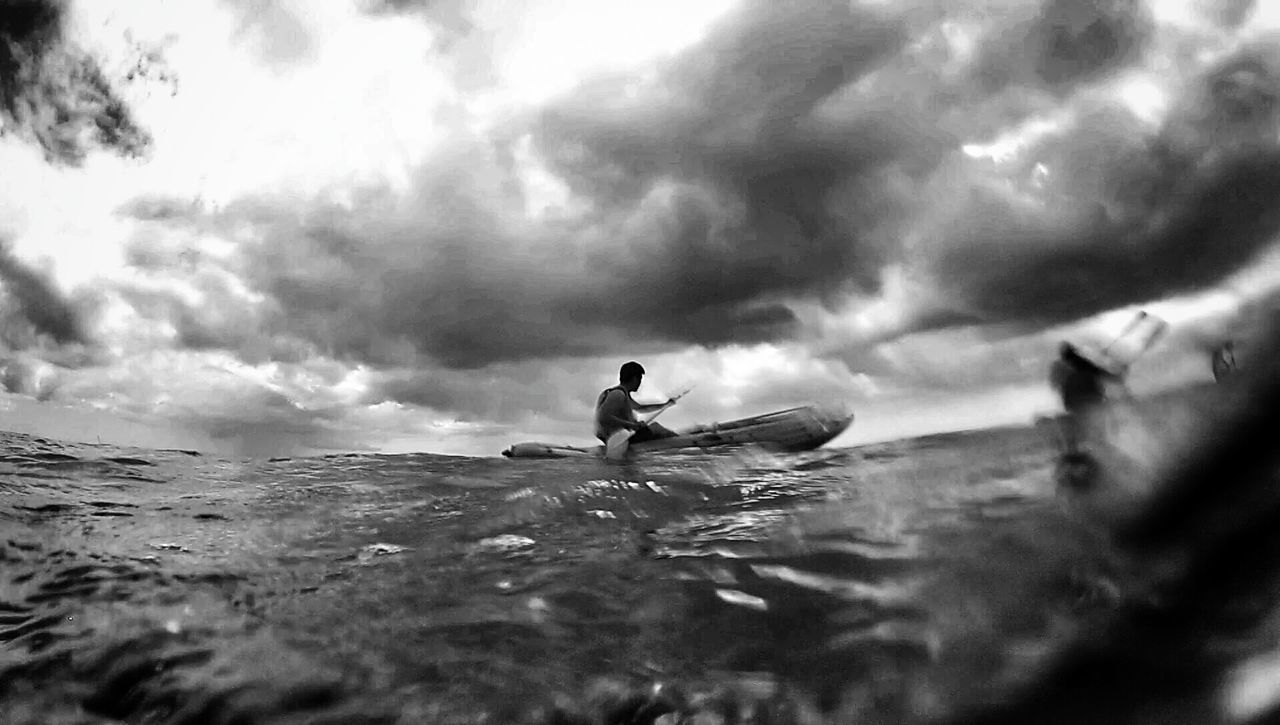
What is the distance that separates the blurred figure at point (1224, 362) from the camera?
95 cm

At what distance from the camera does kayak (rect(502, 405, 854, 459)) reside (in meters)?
11.5

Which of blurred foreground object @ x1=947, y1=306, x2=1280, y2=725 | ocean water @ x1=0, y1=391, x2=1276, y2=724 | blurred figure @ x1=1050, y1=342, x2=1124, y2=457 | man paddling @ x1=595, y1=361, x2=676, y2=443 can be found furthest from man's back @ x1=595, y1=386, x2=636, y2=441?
blurred foreground object @ x1=947, y1=306, x2=1280, y2=725

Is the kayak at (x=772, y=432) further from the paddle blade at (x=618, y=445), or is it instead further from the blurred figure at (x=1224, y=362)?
the blurred figure at (x=1224, y=362)

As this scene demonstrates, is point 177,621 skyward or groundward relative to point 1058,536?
groundward

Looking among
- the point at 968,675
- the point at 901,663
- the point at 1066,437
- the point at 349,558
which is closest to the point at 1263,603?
the point at 968,675

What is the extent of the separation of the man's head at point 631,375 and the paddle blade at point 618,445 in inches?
70.5

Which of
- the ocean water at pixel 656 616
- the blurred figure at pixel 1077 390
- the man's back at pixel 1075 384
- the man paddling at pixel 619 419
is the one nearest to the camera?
the ocean water at pixel 656 616

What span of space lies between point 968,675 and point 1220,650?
1.58ft

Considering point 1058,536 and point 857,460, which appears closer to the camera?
point 1058,536

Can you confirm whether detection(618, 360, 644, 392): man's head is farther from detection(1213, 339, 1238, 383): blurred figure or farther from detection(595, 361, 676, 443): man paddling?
detection(1213, 339, 1238, 383): blurred figure

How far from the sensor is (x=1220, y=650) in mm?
821

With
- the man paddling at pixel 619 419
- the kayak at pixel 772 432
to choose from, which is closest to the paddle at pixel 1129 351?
the kayak at pixel 772 432

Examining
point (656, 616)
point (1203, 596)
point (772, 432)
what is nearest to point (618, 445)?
point (772, 432)

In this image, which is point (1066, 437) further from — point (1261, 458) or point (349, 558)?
point (349, 558)
